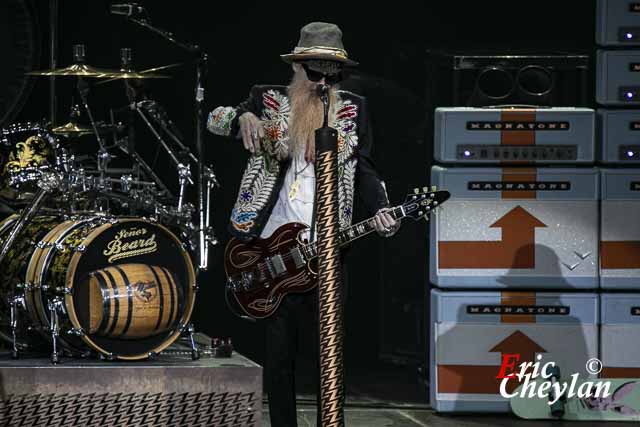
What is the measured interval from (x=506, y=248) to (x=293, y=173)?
1849 mm

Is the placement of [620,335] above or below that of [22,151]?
below

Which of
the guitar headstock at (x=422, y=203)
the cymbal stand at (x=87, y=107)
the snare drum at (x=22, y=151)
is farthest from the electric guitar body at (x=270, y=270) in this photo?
the snare drum at (x=22, y=151)

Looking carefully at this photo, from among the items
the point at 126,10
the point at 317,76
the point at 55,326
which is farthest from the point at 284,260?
the point at 126,10

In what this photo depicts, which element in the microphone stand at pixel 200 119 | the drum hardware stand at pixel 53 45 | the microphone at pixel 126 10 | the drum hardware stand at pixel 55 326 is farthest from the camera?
the drum hardware stand at pixel 53 45

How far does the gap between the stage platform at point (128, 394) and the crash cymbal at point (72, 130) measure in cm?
176

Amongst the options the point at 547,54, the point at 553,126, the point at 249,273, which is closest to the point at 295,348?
the point at 249,273

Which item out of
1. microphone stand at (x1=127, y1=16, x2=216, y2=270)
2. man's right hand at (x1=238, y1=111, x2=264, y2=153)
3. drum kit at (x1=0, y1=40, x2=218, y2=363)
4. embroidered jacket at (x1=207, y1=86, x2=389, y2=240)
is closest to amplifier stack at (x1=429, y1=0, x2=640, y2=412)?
microphone stand at (x1=127, y1=16, x2=216, y2=270)

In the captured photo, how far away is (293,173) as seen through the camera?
574 centimetres

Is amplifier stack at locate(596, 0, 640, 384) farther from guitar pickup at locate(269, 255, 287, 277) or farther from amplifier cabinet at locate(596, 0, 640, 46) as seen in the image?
guitar pickup at locate(269, 255, 287, 277)

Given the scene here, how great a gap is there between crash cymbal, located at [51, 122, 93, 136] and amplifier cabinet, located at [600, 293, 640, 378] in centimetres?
289

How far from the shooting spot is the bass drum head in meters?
A: 6.15

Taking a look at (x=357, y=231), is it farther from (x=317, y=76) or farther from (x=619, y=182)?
(x=619, y=182)

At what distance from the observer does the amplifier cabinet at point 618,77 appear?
23.4ft

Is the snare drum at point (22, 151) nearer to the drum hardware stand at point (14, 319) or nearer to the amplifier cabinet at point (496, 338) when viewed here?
the drum hardware stand at point (14, 319)
